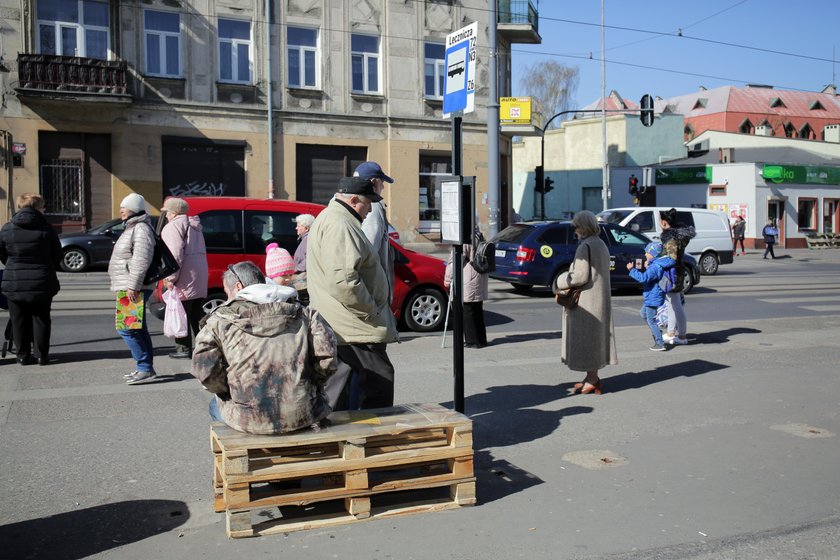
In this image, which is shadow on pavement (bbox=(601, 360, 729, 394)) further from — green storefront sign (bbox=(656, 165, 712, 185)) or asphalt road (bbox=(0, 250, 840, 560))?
green storefront sign (bbox=(656, 165, 712, 185))

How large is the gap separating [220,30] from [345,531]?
2480cm

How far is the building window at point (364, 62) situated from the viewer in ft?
94.1

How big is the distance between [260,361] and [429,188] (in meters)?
26.4

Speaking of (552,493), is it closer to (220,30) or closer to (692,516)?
(692,516)

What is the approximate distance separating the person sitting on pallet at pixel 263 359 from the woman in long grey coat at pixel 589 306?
3.75 meters

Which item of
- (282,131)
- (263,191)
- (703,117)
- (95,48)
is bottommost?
(263,191)

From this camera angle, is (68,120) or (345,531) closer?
(345,531)

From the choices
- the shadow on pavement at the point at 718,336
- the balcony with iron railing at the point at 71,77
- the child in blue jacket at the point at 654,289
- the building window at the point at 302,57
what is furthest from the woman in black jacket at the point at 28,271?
the building window at the point at 302,57

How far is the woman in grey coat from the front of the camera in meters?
8.09

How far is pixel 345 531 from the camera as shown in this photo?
4.48 meters

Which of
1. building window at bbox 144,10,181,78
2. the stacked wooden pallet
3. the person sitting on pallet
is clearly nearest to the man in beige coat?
the person sitting on pallet

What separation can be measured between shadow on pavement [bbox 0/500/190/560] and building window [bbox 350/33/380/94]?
2513 centimetres

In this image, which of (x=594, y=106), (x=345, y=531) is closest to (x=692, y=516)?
(x=345, y=531)

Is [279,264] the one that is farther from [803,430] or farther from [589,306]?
[803,430]
